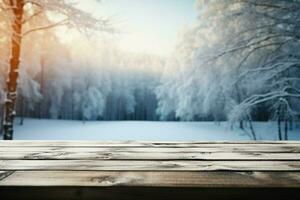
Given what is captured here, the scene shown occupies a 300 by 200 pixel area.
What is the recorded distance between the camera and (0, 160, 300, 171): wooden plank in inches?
56.1

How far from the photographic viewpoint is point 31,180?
1.20 m

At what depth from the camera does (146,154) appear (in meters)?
1.86

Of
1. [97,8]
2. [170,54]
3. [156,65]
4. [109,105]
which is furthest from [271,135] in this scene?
[156,65]

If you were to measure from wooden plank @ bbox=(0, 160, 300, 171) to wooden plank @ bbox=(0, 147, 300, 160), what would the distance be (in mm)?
122

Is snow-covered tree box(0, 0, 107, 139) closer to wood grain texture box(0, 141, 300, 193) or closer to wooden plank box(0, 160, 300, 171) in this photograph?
wood grain texture box(0, 141, 300, 193)

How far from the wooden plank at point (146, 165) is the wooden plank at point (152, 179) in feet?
0.28

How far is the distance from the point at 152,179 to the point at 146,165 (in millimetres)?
283

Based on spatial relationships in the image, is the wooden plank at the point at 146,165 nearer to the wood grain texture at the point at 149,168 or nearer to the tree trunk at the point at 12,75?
the wood grain texture at the point at 149,168

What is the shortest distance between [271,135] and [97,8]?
403 inches
